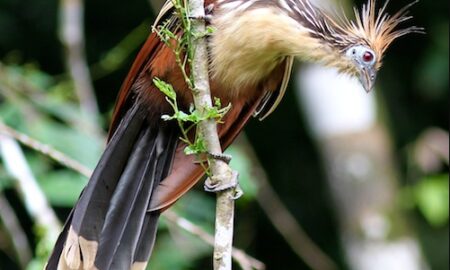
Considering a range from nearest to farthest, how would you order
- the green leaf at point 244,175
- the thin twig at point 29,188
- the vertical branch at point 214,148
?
the vertical branch at point 214,148, the thin twig at point 29,188, the green leaf at point 244,175

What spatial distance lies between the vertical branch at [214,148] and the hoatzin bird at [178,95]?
35 centimetres

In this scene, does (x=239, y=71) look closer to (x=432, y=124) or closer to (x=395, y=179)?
(x=395, y=179)

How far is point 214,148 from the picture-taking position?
2.70 meters

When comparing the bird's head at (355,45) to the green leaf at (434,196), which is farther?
the green leaf at (434,196)

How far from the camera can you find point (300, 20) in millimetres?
3113

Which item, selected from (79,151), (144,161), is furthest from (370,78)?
(79,151)

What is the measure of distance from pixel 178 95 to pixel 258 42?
1.24 feet

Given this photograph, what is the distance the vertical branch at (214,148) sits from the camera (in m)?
2.68

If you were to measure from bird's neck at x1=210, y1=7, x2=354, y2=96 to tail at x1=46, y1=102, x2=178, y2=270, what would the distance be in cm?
41

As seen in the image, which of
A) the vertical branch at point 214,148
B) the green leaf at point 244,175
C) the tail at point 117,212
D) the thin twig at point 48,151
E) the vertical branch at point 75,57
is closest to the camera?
the vertical branch at point 214,148

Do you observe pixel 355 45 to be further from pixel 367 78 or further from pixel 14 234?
pixel 14 234

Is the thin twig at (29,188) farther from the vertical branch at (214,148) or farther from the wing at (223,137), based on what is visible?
the vertical branch at (214,148)

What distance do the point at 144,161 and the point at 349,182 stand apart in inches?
88.3

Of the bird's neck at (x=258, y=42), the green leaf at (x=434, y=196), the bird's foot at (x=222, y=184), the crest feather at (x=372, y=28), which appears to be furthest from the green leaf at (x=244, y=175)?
the bird's foot at (x=222, y=184)
